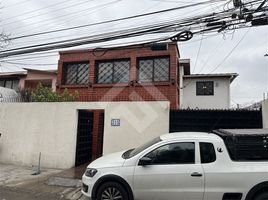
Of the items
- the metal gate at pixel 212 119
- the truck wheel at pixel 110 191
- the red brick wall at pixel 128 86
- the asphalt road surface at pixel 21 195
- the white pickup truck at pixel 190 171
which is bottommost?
the asphalt road surface at pixel 21 195

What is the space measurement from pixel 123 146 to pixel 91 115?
A: 2266 mm

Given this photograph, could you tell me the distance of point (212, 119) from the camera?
865 cm

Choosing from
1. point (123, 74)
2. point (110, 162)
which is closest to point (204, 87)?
point (123, 74)

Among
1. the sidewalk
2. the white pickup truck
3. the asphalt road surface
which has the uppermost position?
the white pickup truck

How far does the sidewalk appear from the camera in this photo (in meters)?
6.64

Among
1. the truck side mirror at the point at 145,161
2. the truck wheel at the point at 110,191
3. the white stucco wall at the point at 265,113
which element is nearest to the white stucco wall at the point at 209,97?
→ the white stucco wall at the point at 265,113

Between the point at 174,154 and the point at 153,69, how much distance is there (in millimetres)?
7809

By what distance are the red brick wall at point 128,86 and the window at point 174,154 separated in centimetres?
657

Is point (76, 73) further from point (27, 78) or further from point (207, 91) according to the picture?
point (207, 91)

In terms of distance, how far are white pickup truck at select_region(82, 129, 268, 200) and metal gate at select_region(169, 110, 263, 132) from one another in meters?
3.30

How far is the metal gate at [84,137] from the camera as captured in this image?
946 centimetres

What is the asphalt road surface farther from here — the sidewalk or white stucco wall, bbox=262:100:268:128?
white stucco wall, bbox=262:100:268:128

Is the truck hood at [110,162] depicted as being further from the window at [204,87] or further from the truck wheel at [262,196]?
the window at [204,87]

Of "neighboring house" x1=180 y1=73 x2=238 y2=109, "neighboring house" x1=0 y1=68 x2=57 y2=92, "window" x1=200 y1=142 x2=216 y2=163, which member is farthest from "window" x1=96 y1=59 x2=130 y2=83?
"window" x1=200 y1=142 x2=216 y2=163
